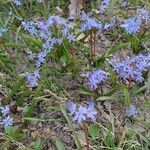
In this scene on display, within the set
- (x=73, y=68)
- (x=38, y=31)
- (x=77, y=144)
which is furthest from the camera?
(x=38, y=31)

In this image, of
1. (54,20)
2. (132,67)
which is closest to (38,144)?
(132,67)

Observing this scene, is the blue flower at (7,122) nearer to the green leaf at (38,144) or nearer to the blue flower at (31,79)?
the green leaf at (38,144)

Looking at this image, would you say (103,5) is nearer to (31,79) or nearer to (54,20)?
(54,20)

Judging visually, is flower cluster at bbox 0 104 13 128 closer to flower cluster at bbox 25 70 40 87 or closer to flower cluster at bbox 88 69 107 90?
flower cluster at bbox 25 70 40 87

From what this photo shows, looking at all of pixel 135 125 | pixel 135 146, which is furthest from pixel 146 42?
pixel 135 146

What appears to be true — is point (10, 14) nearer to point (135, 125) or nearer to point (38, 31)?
point (38, 31)

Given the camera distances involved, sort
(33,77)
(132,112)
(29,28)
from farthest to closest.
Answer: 1. (29,28)
2. (33,77)
3. (132,112)

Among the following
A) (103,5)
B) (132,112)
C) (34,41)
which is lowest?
(132,112)
